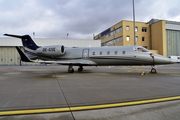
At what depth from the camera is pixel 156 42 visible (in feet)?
173

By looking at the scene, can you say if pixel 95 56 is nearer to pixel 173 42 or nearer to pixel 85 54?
pixel 85 54

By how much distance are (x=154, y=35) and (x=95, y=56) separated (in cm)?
4542

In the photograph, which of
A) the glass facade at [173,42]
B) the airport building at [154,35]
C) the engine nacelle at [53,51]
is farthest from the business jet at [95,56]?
the glass facade at [173,42]

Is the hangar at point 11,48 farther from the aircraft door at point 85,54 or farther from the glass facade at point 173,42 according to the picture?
the glass facade at point 173,42

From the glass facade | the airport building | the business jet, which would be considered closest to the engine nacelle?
the business jet

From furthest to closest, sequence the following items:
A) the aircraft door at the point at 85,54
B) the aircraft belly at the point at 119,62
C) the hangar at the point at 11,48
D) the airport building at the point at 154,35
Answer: the airport building at the point at 154,35 < the hangar at the point at 11,48 < the aircraft door at the point at 85,54 < the aircraft belly at the point at 119,62

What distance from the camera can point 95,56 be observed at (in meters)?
15.1

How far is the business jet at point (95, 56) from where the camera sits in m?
12.8

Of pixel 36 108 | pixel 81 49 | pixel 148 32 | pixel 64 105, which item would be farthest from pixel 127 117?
pixel 148 32

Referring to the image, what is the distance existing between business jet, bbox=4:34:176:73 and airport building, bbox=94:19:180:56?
123 feet

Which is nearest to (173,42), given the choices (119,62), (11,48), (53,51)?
(119,62)

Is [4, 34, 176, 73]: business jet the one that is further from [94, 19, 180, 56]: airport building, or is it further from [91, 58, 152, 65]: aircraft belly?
[94, 19, 180, 56]: airport building

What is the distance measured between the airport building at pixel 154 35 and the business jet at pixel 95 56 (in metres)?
37.4

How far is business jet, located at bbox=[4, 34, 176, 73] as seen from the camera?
1281 cm
